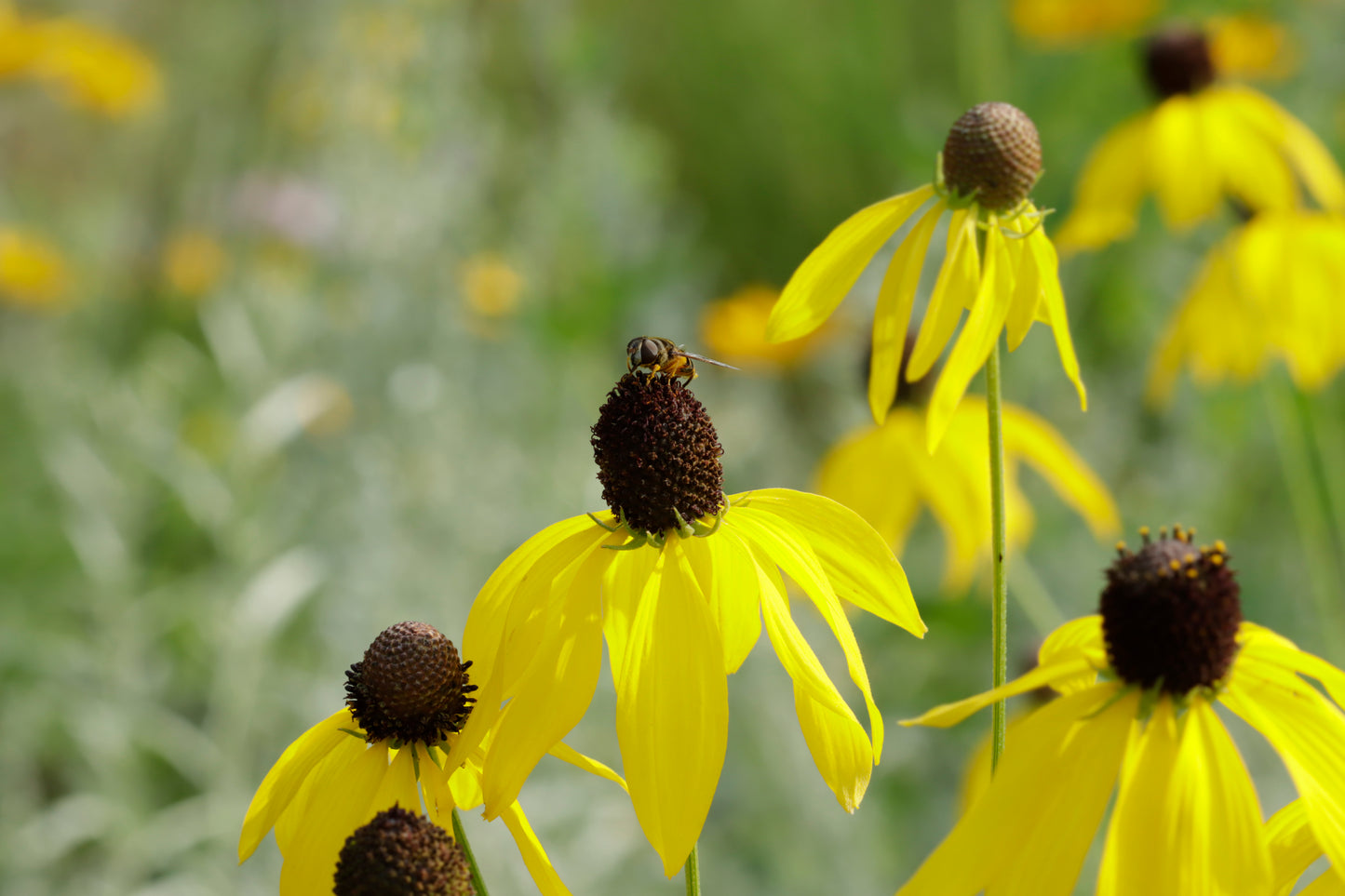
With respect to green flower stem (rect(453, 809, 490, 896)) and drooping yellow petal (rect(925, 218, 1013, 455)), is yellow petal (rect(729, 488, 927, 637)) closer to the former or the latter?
drooping yellow petal (rect(925, 218, 1013, 455))

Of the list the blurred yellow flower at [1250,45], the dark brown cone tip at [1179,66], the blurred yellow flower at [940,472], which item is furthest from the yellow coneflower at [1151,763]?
the blurred yellow flower at [1250,45]

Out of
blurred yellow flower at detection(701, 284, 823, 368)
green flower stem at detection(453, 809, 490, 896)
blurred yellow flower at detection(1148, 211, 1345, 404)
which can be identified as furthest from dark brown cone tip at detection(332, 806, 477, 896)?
blurred yellow flower at detection(701, 284, 823, 368)

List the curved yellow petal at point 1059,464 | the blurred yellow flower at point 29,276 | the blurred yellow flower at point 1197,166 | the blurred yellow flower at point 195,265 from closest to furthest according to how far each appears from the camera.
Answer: the curved yellow petal at point 1059,464 → the blurred yellow flower at point 1197,166 → the blurred yellow flower at point 29,276 → the blurred yellow flower at point 195,265

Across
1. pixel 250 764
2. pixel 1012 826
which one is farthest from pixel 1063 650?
pixel 250 764

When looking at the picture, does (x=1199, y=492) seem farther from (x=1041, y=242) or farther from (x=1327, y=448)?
(x=1041, y=242)

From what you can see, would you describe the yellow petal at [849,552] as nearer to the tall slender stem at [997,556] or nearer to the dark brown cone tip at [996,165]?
the tall slender stem at [997,556]

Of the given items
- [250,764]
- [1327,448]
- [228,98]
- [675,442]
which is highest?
[228,98]
